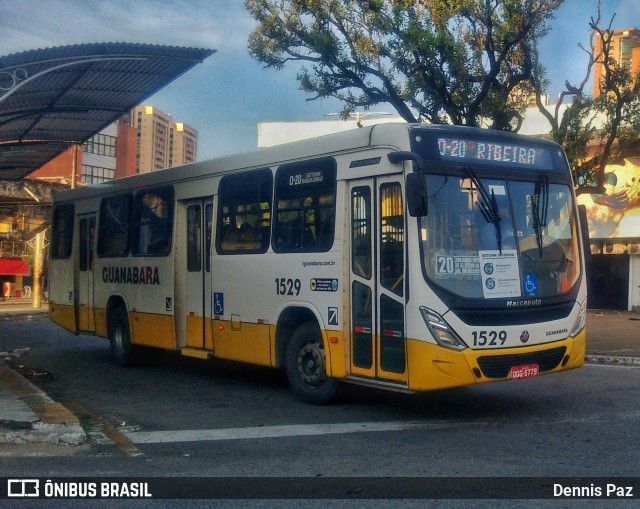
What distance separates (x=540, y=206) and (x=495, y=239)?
878 mm

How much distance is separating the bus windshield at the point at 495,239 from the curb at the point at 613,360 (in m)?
5.95

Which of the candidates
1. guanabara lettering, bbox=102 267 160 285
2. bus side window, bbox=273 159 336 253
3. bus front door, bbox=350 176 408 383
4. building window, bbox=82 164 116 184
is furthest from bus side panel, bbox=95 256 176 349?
building window, bbox=82 164 116 184

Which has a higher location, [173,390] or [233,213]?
[233,213]

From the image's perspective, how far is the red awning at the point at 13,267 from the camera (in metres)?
46.8

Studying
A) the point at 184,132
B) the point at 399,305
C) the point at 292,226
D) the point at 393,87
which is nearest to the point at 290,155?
the point at 292,226

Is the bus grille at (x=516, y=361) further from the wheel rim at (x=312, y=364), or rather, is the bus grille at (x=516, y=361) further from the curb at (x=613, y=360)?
the curb at (x=613, y=360)

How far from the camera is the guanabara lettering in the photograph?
1325 centimetres

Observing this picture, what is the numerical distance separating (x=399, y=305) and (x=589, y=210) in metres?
20.7

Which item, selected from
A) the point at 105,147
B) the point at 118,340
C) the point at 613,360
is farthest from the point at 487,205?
the point at 105,147

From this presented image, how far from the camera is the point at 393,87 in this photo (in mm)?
18484

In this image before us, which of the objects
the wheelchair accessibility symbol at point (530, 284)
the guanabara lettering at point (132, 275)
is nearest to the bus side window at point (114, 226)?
the guanabara lettering at point (132, 275)

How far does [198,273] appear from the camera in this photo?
1217cm

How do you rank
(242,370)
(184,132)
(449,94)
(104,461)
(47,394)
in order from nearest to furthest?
(104,461), (47,394), (242,370), (449,94), (184,132)

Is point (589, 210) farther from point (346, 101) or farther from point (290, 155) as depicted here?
point (290, 155)
